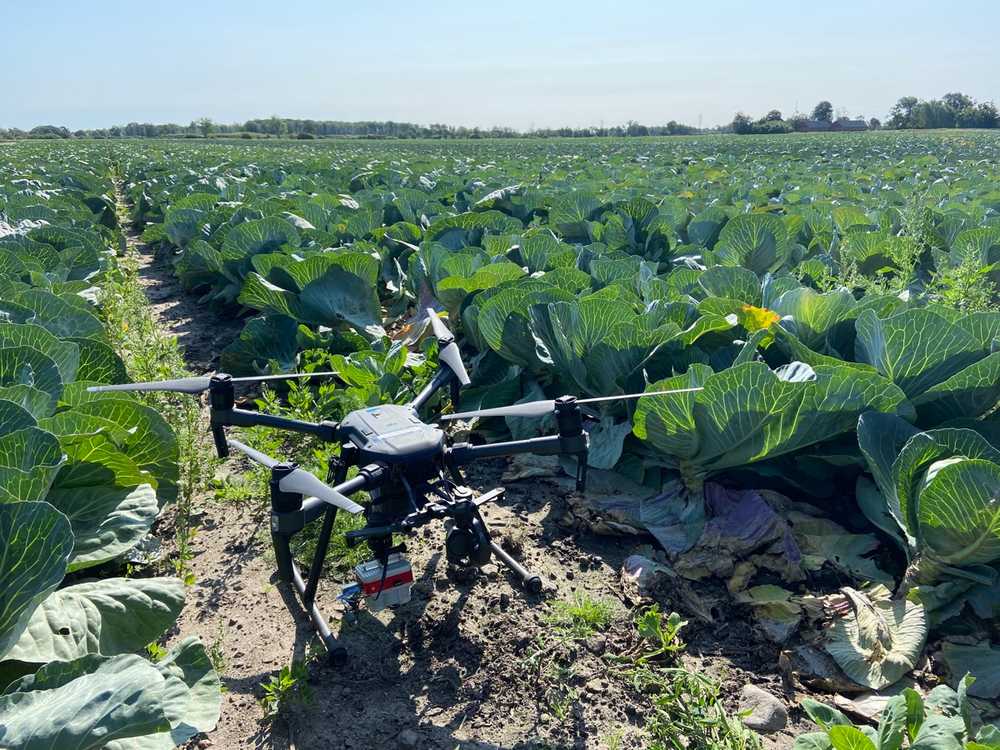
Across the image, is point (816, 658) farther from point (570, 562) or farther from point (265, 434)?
point (265, 434)

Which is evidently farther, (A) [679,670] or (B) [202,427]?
(B) [202,427]

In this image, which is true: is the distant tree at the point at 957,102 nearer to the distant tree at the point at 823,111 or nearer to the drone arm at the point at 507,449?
the distant tree at the point at 823,111

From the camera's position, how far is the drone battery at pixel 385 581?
2078mm

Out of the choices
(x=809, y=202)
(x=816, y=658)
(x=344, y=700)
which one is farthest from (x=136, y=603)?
(x=809, y=202)

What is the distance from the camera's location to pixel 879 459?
8.21ft

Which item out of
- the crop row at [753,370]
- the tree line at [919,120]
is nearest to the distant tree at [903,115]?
the tree line at [919,120]

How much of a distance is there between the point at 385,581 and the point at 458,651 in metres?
0.43

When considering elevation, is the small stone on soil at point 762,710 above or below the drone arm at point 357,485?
below

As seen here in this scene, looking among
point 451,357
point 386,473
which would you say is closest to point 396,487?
point 386,473

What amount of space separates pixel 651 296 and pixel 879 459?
4.86ft

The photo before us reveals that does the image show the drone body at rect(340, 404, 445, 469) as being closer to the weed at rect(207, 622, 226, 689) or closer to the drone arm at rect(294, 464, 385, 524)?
the drone arm at rect(294, 464, 385, 524)

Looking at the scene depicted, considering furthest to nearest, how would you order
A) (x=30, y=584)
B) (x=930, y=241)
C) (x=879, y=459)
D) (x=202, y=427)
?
1. (x=930, y=241)
2. (x=202, y=427)
3. (x=879, y=459)
4. (x=30, y=584)

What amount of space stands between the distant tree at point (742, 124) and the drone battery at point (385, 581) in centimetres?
6653

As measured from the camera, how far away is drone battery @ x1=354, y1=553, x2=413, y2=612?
6.82ft
